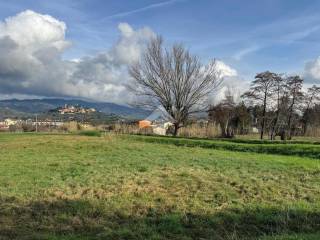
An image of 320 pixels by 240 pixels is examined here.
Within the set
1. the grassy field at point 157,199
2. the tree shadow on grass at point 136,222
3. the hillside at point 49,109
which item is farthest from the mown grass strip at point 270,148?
the hillside at point 49,109

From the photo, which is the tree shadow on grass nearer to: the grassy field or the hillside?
the grassy field

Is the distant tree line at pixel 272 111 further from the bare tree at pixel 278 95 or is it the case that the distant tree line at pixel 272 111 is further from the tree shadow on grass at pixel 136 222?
the tree shadow on grass at pixel 136 222

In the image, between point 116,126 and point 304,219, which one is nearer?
point 304,219

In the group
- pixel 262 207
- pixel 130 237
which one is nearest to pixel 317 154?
pixel 262 207

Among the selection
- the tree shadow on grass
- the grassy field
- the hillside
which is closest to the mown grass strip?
the grassy field

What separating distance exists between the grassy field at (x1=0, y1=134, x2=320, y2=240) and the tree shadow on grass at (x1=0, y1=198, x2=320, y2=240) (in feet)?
0.06

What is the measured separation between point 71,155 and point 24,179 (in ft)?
22.6

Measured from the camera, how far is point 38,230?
8242 millimetres

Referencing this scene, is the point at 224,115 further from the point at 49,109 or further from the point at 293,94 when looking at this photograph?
the point at 49,109

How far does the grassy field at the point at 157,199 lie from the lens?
333 inches

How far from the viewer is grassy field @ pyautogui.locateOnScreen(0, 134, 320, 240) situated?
27.8ft

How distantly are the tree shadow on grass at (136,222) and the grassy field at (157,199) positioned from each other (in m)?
0.02

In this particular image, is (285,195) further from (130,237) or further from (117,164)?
(117,164)

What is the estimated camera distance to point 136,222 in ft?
29.6
